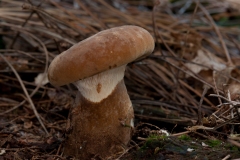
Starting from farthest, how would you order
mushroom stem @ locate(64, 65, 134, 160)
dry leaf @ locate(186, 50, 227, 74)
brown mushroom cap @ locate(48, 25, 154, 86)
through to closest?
1. dry leaf @ locate(186, 50, 227, 74)
2. mushroom stem @ locate(64, 65, 134, 160)
3. brown mushroom cap @ locate(48, 25, 154, 86)

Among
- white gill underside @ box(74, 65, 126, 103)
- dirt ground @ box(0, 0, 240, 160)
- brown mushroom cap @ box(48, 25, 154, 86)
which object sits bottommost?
dirt ground @ box(0, 0, 240, 160)

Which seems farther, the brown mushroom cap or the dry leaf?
the dry leaf

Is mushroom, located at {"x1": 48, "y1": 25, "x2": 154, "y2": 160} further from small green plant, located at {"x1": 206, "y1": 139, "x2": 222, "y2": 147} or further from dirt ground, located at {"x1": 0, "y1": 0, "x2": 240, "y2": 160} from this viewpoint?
small green plant, located at {"x1": 206, "y1": 139, "x2": 222, "y2": 147}

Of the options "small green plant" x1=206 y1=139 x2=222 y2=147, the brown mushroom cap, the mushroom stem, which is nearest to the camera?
the brown mushroom cap

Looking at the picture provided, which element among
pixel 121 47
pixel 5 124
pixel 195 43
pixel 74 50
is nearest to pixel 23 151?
pixel 5 124

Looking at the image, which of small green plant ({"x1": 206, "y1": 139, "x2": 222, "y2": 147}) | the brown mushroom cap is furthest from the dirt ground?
the brown mushroom cap

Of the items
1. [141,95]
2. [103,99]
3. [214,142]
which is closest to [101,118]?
[103,99]

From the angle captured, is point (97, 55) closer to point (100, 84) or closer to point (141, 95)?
point (100, 84)

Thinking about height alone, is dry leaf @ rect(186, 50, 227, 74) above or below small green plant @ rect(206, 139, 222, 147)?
below
